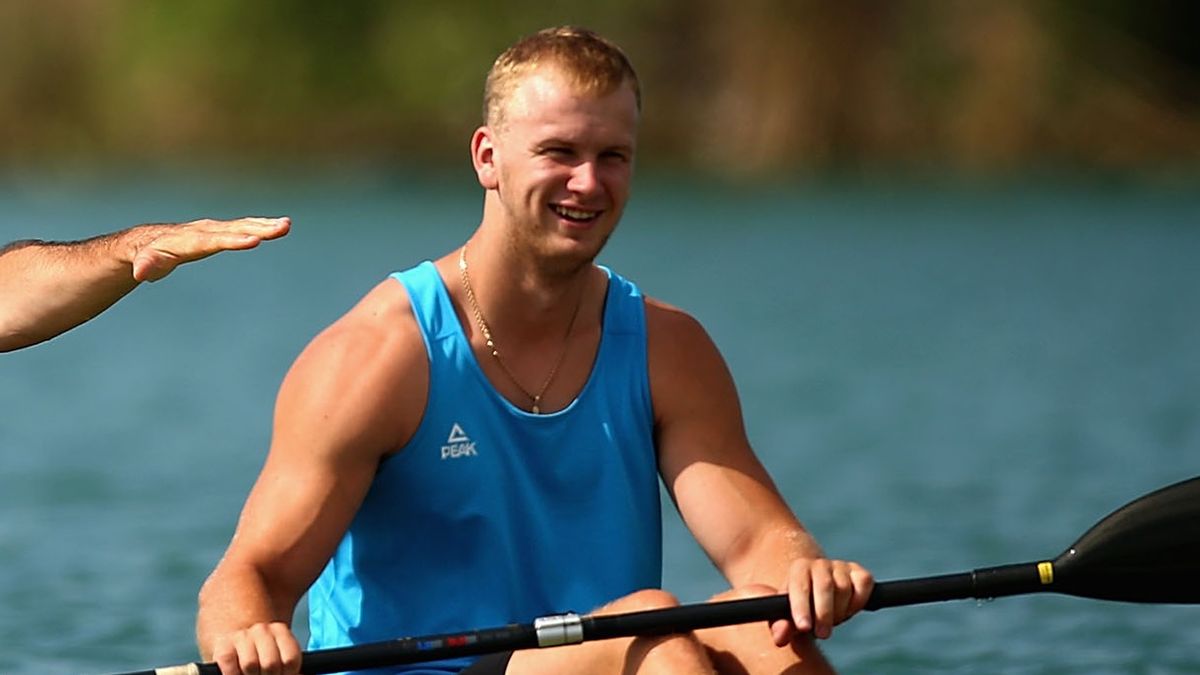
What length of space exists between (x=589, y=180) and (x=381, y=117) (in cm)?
2906

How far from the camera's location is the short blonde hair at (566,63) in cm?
456

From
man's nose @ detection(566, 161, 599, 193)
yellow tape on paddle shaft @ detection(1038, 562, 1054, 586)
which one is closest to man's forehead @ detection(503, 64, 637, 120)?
man's nose @ detection(566, 161, 599, 193)

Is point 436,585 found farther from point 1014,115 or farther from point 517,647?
point 1014,115

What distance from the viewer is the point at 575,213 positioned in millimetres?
4559

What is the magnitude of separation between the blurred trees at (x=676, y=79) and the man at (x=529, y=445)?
23.6 m

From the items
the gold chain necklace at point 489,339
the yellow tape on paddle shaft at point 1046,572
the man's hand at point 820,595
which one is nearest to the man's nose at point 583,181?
the gold chain necklace at point 489,339

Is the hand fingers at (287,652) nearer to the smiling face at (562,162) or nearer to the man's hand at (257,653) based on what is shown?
Answer: the man's hand at (257,653)

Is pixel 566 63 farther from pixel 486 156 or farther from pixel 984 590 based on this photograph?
pixel 984 590

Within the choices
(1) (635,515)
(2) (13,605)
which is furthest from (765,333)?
(1) (635,515)

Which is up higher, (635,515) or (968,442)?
(968,442)

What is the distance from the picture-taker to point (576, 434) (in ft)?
15.5

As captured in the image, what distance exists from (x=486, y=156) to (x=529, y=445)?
0.58 metres

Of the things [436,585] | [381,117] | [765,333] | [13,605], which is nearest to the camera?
[436,585]

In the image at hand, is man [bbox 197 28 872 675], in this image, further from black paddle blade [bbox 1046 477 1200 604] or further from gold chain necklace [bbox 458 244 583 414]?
black paddle blade [bbox 1046 477 1200 604]
